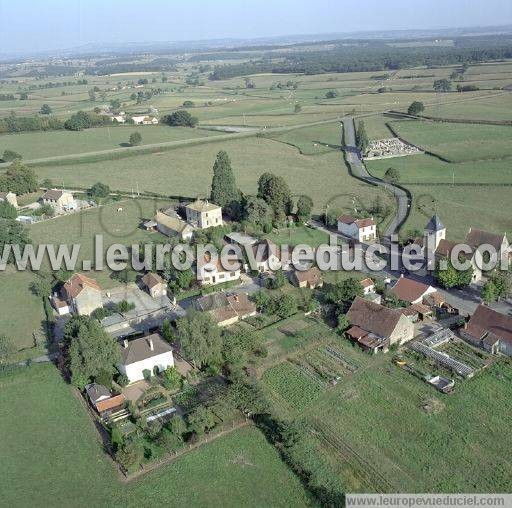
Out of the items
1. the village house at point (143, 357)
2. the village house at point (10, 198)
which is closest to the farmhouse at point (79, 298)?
the village house at point (143, 357)

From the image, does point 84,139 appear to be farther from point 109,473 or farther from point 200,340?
point 109,473

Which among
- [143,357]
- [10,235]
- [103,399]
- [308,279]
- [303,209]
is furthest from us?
[303,209]

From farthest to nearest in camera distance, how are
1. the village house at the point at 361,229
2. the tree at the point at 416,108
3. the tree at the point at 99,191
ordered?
the tree at the point at 416,108 → the tree at the point at 99,191 → the village house at the point at 361,229

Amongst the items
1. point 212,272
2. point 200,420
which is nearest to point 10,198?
point 212,272

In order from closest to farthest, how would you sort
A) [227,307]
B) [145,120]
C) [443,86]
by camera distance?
1. [227,307]
2. [145,120]
3. [443,86]

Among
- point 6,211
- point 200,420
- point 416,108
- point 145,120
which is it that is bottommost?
point 200,420

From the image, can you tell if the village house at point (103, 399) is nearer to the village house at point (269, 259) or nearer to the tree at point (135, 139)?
the village house at point (269, 259)

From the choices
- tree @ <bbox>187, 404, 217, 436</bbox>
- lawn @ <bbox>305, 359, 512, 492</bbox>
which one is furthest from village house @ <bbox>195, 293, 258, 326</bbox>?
tree @ <bbox>187, 404, 217, 436</bbox>
